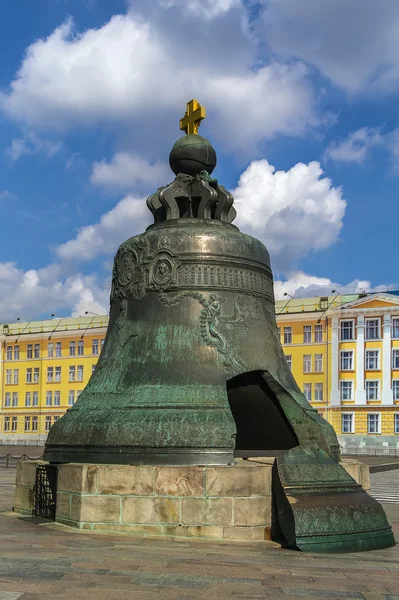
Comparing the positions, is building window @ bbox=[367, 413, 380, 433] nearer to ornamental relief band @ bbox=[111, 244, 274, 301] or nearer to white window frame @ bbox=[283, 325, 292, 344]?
white window frame @ bbox=[283, 325, 292, 344]

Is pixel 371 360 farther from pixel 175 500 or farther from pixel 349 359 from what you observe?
pixel 175 500

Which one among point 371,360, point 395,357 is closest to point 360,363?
point 371,360

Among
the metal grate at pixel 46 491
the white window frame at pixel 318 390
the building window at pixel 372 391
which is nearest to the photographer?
the metal grate at pixel 46 491

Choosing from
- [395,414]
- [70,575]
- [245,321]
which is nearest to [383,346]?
[395,414]

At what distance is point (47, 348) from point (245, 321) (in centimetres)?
5045

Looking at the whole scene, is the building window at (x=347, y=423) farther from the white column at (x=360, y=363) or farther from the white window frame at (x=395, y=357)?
the white window frame at (x=395, y=357)

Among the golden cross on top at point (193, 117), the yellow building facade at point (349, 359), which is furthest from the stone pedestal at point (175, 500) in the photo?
the yellow building facade at point (349, 359)

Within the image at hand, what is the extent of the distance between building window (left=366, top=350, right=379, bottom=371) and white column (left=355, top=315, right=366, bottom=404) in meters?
0.33

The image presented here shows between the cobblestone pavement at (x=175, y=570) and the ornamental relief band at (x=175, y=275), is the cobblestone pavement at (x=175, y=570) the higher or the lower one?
the lower one

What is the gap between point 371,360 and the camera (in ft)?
150

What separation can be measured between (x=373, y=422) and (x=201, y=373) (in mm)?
39580

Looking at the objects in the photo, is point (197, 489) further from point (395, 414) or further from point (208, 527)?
point (395, 414)

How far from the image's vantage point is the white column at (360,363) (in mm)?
45562

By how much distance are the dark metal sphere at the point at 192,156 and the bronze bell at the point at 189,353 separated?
12mm
